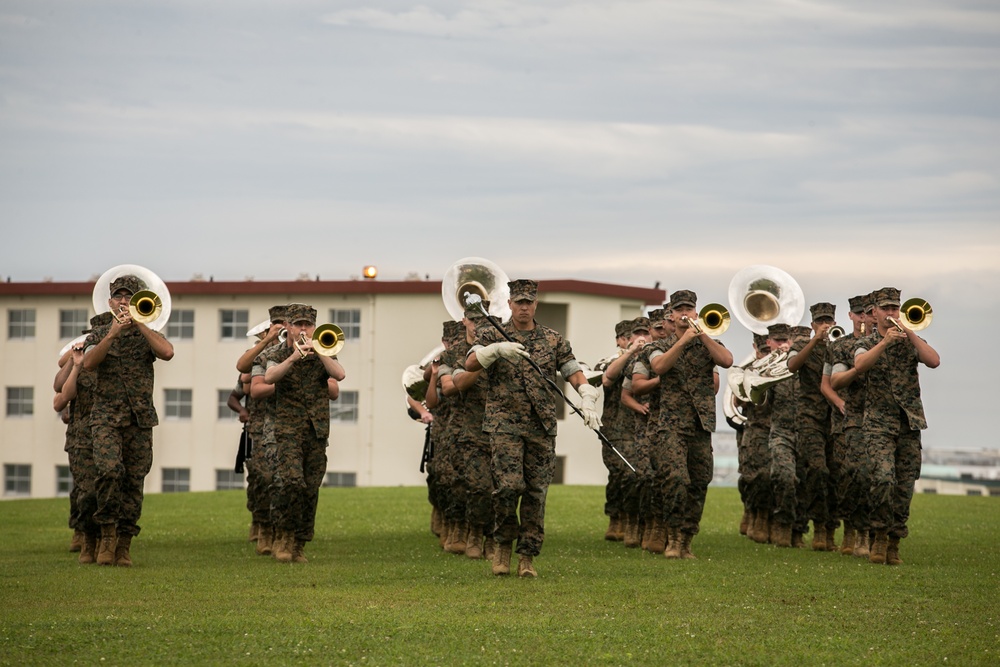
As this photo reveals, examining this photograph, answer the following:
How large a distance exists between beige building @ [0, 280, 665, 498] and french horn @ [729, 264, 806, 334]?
78.0 ft

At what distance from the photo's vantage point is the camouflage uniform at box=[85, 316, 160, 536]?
44.3ft

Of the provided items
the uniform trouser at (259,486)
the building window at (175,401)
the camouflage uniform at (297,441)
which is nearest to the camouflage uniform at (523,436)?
the camouflage uniform at (297,441)

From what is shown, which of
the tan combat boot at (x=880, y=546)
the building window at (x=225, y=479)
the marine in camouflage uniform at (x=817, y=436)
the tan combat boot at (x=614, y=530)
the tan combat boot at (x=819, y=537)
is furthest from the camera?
the building window at (x=225, y=479)

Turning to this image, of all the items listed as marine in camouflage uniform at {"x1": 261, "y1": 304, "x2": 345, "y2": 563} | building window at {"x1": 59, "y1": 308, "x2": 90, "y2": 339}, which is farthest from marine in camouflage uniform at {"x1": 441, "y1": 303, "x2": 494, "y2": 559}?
building window at {"x1": 59, "y1": 308, "x2": 90, "y2": 339}

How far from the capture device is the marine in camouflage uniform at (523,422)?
1285 centimetres

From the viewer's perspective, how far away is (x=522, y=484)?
12828mm

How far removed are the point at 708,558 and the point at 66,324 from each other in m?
33.9

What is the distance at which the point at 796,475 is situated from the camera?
16.2 meters

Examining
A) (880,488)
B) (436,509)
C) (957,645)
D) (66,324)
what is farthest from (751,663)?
(66,324)

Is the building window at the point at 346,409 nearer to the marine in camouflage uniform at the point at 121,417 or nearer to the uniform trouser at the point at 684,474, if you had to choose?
the uniform trouser at the point at 684,474

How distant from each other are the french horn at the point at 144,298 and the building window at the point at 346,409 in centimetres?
2755

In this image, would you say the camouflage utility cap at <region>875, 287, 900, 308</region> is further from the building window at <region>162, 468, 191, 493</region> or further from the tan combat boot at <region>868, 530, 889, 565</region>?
the building window at <region>162, 468, 191, 493</region>

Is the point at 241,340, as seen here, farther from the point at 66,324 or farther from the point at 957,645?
the point at 957,645

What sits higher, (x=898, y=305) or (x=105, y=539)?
(x=898, y=305)
